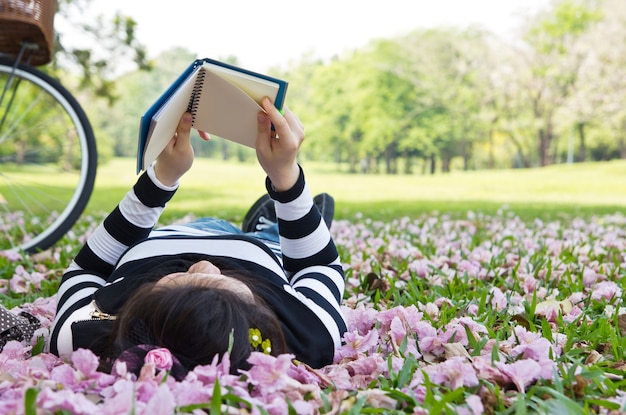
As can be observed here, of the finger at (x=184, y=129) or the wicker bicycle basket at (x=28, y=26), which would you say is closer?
the finger at (x=184, y=129)

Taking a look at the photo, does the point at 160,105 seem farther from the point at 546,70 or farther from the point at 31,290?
the point at 546,70

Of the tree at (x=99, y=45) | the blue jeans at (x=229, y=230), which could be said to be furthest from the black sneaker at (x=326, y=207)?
the tree at (x=99, y=45)

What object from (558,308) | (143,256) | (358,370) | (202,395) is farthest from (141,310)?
(558,308)

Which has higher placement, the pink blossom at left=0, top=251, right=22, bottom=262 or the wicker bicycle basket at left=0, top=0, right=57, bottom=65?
the wicker bicycle basket at left=0, top=0, right=57, bottom=65

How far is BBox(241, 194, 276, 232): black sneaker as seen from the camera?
2.72 metres

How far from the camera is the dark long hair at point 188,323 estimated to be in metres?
1.32

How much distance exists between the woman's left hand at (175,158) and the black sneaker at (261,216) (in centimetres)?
81

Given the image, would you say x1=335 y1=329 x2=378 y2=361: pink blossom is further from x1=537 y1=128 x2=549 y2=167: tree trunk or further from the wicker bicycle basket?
x1=537 y1=128 x2=549 y2=167: tree trunk

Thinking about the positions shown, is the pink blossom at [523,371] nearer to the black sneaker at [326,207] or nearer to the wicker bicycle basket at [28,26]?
the black sneaker at [326,207]

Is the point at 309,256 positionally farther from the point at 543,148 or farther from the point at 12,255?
the point at 543,148

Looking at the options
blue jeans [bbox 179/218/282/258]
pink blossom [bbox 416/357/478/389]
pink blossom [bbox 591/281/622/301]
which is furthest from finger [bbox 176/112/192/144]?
pink blossom [bbox 591/281/622/301]

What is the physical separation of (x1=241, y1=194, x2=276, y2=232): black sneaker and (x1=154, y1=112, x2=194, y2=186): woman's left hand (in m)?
0.81

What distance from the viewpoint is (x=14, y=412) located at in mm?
1139

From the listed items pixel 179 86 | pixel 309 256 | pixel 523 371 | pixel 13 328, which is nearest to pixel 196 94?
pixel 179 86
